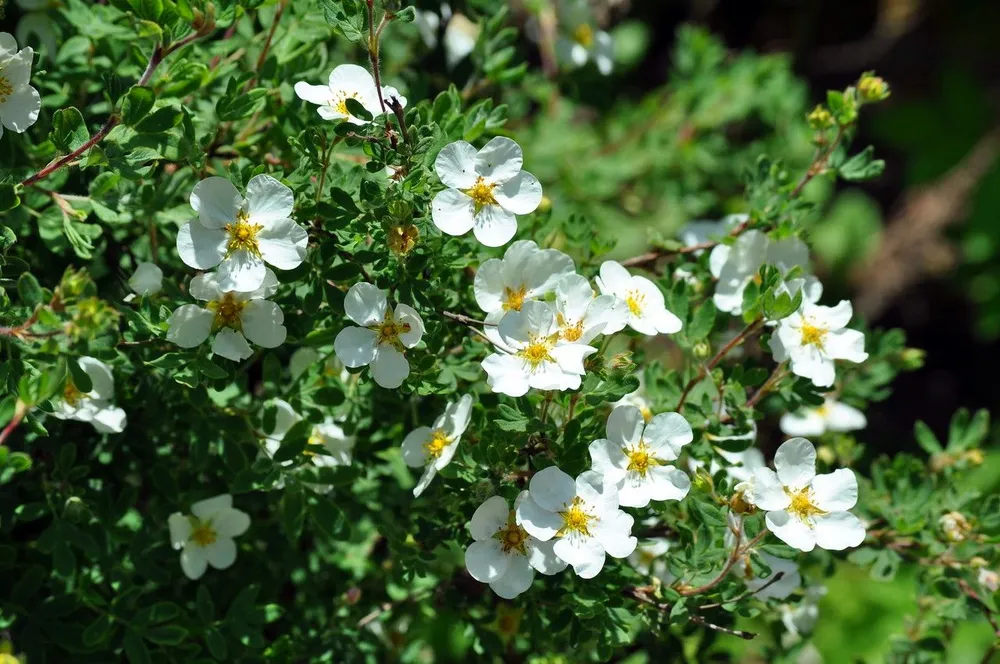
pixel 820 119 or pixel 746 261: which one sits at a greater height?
pixel 820 119

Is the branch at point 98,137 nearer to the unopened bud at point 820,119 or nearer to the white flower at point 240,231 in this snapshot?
the white flower at point 240,231

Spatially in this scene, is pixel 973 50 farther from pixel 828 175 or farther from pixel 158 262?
pixel 158 262

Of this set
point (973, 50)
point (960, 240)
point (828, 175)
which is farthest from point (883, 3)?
point (828, 175)

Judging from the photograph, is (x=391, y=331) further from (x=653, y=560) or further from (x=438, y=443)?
(x=653, y=560)

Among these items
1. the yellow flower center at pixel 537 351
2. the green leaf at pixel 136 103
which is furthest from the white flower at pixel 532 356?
the green leaf at pixel 136 103

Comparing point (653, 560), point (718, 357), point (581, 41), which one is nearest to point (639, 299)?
point (718, 357)

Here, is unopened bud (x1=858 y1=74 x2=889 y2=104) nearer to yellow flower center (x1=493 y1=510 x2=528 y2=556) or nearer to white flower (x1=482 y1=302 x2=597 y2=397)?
white flower (x1=482 y1=302 x2=597 y2=397)

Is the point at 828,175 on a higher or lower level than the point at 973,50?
higher
